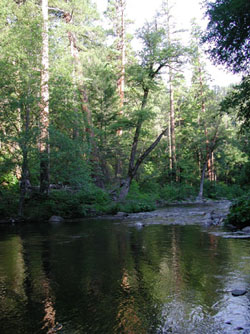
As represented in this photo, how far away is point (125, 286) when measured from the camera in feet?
16.8

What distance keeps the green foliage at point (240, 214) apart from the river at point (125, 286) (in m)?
2.74

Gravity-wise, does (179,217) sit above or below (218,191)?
below

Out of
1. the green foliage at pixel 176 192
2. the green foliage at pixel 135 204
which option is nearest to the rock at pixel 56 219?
the green foliage at pixel 135 204

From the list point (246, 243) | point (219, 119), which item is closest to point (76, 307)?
point (246, 243)

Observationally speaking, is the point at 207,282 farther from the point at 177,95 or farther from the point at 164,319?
the point at 177,95

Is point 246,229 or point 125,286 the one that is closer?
point 125,286

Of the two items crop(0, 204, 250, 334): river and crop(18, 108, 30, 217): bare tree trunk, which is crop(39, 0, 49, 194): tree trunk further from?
crop(0, 204, 250, 334): river

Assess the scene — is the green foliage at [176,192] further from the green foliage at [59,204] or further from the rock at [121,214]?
the green foliage at [59,204]

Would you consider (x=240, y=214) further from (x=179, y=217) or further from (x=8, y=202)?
(x=8, y=202)

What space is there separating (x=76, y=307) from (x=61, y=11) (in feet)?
75.2

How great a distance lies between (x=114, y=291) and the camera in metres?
4.88

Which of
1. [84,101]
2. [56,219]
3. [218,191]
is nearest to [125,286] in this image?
[56,219]

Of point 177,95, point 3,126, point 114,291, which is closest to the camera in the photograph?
point 114,291

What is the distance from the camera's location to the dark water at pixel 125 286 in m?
3.68
